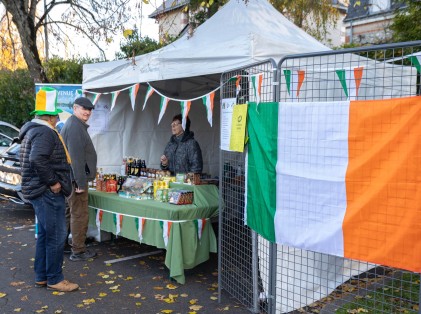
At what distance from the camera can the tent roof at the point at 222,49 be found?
14.5ft

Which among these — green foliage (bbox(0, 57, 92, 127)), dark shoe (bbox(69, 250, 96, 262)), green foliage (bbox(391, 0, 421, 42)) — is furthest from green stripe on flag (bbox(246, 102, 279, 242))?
green foliage (bbox(0, 57, 92, 127))

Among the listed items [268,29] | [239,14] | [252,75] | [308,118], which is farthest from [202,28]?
[308,118]

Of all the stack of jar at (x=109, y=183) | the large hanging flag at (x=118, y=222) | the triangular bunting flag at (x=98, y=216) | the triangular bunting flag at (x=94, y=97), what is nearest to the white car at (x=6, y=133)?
the triangular bunting flag at (x=94, y=97)

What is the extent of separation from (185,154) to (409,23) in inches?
207

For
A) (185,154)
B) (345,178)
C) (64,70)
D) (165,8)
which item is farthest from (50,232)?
(64,70)

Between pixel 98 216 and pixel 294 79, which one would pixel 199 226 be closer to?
pixel 98 216

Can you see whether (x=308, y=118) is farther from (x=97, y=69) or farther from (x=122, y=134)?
(x=122, y=134)

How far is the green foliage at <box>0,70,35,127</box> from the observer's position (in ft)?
47.1

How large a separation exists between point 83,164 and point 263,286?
275 cm

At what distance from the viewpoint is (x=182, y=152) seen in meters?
6.18

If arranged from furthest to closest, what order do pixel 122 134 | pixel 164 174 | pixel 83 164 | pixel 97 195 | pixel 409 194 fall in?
pixel 122 134 → pixel 164 174 → pixel 97 195 → pixel 83 164 → pixel 409 194

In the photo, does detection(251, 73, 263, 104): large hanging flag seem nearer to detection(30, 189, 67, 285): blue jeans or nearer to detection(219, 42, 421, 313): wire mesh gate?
detection(219, 42, 421, 313): wire mesh gate

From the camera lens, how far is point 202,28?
5848 mm

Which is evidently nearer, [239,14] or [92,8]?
[239,14]
